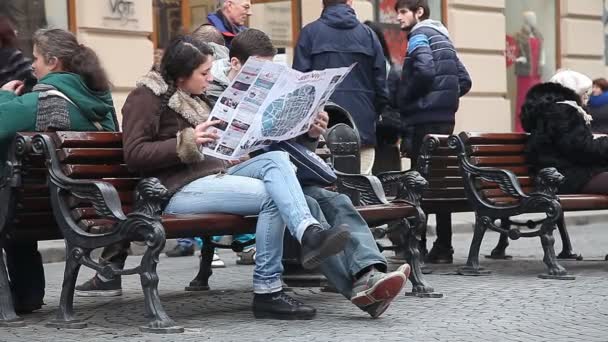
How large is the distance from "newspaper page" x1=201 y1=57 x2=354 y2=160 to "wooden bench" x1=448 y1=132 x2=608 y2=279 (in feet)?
7.86

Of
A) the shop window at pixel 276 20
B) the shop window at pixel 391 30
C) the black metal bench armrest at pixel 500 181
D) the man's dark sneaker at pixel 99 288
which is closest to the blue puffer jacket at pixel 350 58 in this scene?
the black metal bench armrest at pixel 500 181

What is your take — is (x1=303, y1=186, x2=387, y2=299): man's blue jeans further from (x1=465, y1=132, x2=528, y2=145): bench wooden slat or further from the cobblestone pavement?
(x1=465, y1=132, x2=528, y2=145): bench wooden slat

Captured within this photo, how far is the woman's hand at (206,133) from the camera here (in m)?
6.55

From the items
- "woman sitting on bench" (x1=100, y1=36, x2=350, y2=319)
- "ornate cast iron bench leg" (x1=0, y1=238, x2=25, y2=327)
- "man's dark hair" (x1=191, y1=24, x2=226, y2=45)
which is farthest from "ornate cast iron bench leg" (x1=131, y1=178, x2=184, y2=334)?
"man's dark hair" (x1=191, y1=24, x2=226, y2=45)

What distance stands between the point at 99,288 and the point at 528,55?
13.4m

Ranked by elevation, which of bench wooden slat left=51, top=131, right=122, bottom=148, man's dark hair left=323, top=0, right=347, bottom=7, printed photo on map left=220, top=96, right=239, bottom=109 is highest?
man's dark hair left=323, top=0, right=347, bottom=7

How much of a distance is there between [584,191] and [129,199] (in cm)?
365

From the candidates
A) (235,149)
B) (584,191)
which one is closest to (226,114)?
(235,149)

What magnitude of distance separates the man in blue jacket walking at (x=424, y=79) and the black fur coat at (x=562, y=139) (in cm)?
75

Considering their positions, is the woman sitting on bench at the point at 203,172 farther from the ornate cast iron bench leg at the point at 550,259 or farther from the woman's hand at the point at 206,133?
the ornate cast iron bench leg at the point at 550,259

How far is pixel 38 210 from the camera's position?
6.77 meters

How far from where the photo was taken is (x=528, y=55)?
20516 mm

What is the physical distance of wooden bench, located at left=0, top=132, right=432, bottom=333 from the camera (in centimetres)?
625

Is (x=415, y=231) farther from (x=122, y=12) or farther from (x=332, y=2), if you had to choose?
(x=122, y=12)
